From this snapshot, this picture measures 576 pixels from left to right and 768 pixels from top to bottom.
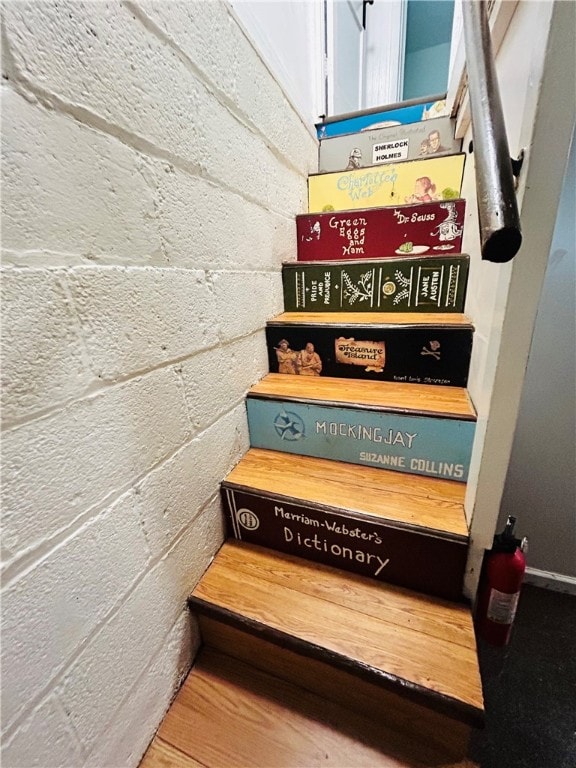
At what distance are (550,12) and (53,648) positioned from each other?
1216mm

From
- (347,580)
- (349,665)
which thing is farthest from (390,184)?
(349,665)

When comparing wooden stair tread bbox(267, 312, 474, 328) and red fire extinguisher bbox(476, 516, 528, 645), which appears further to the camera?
wooden stair tread bbox(267, 312, 474, 328)

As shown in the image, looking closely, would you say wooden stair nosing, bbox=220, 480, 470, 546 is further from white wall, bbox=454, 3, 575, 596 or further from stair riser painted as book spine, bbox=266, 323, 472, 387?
stair riser painted as book spine, bbox=266, 323, 472, 387

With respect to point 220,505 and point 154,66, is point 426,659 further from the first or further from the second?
point 154,66

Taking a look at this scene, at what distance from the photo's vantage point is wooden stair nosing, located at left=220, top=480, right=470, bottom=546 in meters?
0.72

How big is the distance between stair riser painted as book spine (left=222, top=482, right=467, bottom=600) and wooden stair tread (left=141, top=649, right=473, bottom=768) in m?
0.32

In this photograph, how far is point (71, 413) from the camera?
1.68ft

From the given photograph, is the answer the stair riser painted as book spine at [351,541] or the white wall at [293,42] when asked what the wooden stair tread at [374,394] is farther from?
the white wall at [293,42]

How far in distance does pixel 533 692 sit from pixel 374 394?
1091mm

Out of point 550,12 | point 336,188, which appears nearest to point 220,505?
point 550,12

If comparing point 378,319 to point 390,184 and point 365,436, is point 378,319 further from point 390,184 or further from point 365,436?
point 390,184

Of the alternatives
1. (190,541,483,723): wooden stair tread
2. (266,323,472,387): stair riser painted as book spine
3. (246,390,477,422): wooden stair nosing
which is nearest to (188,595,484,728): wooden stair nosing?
(190,541,483,723): wooden stair tread

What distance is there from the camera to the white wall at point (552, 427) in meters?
0.99

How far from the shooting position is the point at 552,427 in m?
1.14
